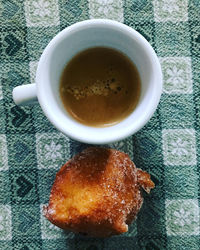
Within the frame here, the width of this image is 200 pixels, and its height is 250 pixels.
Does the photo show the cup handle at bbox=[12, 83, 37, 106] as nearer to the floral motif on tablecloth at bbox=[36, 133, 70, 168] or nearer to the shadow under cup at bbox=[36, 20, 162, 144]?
the shadow under cup at bbox=[36, 20, 162, 144]

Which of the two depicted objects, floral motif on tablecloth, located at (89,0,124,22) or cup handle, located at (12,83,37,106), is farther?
floral motif on tablecloth, located at (89,0,124,22)

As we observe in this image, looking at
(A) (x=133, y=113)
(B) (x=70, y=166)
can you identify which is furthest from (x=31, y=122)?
(A) (x=133, y=113)

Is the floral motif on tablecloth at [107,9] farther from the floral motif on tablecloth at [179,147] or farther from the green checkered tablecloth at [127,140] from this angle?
the floral motif on tablecloth at [179,147]

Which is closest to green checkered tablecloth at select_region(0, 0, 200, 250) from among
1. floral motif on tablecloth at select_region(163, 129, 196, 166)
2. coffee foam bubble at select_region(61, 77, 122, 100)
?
floral motif on tablecloth at select_region(163, 129, 196, 166)

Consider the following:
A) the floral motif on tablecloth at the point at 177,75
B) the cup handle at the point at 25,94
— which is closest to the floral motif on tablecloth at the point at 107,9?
the floral motif on tablecloth at the point at 177,75

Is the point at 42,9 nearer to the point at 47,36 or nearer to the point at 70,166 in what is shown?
the point at 47,36

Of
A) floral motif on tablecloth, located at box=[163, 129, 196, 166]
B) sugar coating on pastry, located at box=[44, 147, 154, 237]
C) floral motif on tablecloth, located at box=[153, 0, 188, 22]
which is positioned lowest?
sugar coating on pastry, located at box=[44, 147, 154, 237]

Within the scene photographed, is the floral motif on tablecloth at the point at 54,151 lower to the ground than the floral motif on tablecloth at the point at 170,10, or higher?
lower
